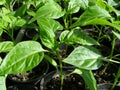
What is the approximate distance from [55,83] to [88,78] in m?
0.28

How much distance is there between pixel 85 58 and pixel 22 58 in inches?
6.7

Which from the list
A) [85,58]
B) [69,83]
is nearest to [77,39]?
[85,58]

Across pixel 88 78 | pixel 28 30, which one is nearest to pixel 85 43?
pixel 88 78

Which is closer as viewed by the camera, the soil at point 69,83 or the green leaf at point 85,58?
the green leaf at point 85,58

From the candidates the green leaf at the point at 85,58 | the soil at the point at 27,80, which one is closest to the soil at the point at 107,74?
the soil at the point at 27,80

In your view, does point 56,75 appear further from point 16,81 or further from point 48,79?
point 16,81

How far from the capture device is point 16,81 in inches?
37.3

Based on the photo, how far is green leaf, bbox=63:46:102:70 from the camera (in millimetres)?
604

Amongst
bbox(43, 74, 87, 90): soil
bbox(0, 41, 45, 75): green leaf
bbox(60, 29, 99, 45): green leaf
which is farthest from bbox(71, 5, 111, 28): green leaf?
bbox(43, 74, 87, 90): soil

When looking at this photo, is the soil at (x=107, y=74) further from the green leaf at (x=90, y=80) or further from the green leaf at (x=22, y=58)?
the green leaf at (x=22, y=58)

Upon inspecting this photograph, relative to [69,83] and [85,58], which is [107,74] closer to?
[69,83]

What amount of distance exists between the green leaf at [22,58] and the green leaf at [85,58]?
0.29ft

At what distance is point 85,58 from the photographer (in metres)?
0.63

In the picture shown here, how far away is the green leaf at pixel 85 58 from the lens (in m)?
0.60
